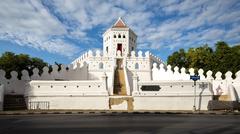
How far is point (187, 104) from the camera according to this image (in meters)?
29.2

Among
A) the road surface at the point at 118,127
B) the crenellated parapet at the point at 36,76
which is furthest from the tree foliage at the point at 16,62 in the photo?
the road surface at the point at 118,127

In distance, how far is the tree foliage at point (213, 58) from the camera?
4527cm

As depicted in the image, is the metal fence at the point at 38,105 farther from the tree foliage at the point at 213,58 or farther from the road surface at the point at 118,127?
the tree foliage at the point at 213,58

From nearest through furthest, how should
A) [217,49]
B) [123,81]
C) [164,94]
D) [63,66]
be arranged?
[164,94]
[123,81]
[63,66]
[217,49]

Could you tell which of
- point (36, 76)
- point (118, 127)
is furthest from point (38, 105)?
point (118, 127)

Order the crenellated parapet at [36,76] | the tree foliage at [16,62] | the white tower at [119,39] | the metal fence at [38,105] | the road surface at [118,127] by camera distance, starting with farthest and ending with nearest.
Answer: the white tower at [119,39] → the tree foliage at [16,62] → the crenellated parapet at [36,76] → the metal fence at [38,105] → the road surface at [118,127]

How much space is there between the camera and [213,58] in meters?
47.8

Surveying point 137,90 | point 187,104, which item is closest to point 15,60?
point 137,90

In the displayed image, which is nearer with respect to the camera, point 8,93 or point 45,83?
point 45,83

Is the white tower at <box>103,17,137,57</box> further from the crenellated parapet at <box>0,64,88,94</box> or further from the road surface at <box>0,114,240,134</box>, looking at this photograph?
the road surface at <box>0,114,240,134</box>

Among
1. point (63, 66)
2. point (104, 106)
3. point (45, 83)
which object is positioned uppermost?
point (63, 66)

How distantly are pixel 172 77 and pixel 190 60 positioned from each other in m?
13.7

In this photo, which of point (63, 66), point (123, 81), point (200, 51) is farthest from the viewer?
point (200, 51)

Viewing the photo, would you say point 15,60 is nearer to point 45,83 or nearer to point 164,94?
point 45,83
